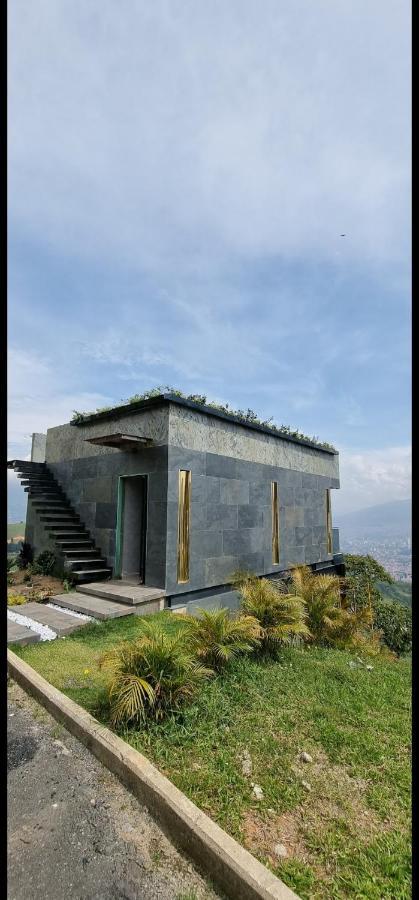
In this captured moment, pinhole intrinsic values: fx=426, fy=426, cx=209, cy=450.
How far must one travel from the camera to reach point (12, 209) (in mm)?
1202

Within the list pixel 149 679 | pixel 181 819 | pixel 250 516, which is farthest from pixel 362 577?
pixel 181 819

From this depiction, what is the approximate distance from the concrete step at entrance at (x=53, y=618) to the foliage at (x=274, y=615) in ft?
10.2

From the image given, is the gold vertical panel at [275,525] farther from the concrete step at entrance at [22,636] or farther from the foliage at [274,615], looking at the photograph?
the concrete step at entrance at [22,636]

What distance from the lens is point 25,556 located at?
1341cm

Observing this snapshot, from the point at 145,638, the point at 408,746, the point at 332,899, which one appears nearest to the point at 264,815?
the point at 332,899

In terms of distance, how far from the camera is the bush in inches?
660

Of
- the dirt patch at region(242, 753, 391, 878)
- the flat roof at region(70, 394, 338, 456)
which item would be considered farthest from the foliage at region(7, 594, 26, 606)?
the dirt patch at region(242, 753, 391, 878)

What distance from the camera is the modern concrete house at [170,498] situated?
951 cm

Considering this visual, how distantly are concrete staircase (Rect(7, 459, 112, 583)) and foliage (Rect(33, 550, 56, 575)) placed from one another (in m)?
0.45

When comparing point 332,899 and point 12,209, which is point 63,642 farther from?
point 12,209

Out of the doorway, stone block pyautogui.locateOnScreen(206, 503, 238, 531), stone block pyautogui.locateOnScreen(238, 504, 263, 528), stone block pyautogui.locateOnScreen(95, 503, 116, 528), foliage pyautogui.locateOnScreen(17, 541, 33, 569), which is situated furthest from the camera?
foliage pyautogui.locateOnScreen(17, 541, 33, 569)

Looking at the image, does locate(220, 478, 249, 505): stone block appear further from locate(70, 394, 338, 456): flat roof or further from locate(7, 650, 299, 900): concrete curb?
locate(7, 650, 299, 900): concrete curb

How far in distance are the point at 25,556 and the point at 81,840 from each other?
37.6 feet

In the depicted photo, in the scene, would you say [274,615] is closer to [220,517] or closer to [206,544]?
[206,544]
